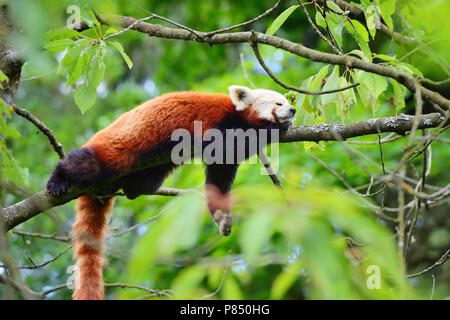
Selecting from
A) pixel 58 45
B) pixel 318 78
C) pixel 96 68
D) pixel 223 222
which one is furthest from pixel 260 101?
pixel 58 45

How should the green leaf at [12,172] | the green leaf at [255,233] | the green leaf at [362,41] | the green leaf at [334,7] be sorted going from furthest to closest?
the green leaf at [12,172]
the green leaf at [334,7]
the green leaf at [362,41]
the green leaf at [255,233]

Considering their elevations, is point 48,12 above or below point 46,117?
below

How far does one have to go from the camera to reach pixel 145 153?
13.3ft

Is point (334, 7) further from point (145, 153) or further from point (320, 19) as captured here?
point (145, 153)

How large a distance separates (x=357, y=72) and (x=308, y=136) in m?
0.59

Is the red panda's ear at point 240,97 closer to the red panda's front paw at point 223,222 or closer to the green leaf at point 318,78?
the red panda's front paw at point 223,222

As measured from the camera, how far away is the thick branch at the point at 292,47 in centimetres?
235

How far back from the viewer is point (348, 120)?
3812 mm

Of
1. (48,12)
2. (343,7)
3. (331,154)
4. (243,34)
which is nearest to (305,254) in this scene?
(48,12)

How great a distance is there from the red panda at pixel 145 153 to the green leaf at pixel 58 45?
1.20m

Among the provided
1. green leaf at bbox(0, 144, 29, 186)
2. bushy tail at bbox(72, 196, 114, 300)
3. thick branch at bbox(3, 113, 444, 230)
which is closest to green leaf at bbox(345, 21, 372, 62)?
thick branch at bbox(3, 113, 444, 230)

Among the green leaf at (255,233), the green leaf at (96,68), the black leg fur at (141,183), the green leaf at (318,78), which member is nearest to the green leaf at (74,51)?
the green leaf at (96,68)

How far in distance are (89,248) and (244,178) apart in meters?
3.08
